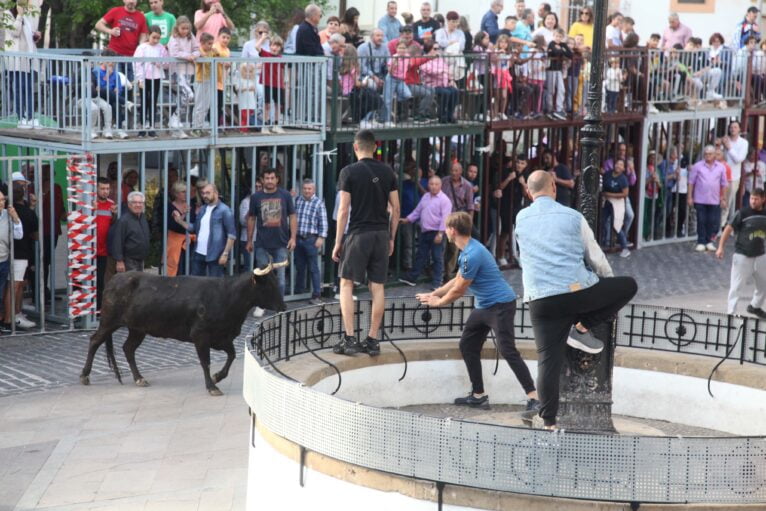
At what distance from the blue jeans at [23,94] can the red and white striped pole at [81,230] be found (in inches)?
57.6

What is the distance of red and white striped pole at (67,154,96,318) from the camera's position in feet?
54.6

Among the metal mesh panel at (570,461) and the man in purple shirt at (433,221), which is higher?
the metal mesh panel at (570,461)

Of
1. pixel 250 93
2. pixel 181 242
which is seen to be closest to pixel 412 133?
pixel 250 93

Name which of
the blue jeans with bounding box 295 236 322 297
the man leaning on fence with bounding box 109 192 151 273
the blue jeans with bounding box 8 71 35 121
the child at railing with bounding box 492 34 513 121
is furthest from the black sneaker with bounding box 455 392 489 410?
the child at railing with bounding box 492 34 513 121

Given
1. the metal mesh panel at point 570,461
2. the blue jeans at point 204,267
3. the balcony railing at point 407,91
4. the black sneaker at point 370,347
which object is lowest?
the blue jeans at point 204,267

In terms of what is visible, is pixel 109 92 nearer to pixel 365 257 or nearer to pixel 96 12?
pixel 365 257

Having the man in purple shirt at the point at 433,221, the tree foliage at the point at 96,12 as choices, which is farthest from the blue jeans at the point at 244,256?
the tree foliage at the point at 96,12

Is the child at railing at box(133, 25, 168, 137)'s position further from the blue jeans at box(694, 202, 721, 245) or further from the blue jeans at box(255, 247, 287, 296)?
the blue jeans at box(694, 202, 721, 245)

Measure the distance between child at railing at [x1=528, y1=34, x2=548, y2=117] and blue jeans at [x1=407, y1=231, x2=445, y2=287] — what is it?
3749 mm

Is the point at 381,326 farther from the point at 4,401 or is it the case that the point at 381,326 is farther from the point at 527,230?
the point at 4,401

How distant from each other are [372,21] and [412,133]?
94.1 feet

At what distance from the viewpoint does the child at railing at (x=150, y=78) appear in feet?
56.2

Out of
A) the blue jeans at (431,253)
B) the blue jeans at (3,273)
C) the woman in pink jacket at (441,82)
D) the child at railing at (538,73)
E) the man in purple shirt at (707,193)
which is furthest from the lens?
the man in purple shirt at (707,193)

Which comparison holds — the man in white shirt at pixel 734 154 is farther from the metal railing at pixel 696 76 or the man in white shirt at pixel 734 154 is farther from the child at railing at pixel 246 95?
the child at railing at pixel 246 95
